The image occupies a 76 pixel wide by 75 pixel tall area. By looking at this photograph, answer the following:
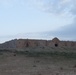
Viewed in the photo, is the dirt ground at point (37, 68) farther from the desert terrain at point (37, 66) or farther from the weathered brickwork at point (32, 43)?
the weathered brickwork at point (32, 43)

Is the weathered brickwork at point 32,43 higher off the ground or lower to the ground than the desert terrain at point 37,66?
higher

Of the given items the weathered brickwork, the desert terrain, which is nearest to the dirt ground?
the desert terrain

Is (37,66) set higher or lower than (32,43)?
lower

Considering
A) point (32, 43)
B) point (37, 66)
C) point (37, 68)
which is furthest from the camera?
point (32, 43)

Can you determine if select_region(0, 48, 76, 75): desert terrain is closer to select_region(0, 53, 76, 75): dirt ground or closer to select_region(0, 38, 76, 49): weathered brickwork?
select_region(0, 53, 76, 75): dirt ground

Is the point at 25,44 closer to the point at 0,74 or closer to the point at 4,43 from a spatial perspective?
the point at 4,43

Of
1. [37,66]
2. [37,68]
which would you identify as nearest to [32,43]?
[37,66]

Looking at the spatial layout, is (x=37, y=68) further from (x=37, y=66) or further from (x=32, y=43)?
(x=32, y=43)

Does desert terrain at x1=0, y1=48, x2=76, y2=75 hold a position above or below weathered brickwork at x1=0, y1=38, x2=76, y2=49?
below

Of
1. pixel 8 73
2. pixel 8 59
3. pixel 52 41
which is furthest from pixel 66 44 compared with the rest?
pixel 8 73

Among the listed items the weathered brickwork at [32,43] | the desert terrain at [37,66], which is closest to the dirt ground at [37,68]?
the desert terrain at [37,66]

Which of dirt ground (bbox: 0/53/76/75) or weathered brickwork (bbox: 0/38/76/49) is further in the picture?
weathered brickwork (bbox: 0/38/76/49)

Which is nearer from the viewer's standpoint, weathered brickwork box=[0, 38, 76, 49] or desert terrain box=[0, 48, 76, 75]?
desert terrain box=[0, 48, 76, 75]

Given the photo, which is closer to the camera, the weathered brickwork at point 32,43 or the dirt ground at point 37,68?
the dirt ground at point 37,68
